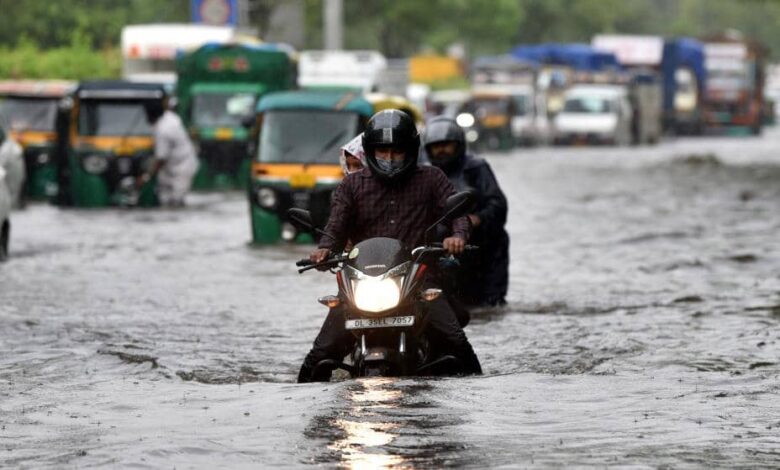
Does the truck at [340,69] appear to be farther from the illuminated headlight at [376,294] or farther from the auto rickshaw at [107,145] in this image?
the illuminated headlight at [376,294]

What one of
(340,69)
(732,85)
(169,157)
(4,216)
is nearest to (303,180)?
(4,216)

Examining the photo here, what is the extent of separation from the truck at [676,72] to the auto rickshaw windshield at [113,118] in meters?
46.2

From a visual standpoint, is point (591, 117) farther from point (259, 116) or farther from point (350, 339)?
point (350, 339)

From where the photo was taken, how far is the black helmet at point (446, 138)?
1423cm

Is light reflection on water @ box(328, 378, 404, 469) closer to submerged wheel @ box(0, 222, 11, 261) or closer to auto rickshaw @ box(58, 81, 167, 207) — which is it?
submerged wheel @ box(0, 222, 11, 261)

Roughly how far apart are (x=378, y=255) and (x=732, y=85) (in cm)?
6717

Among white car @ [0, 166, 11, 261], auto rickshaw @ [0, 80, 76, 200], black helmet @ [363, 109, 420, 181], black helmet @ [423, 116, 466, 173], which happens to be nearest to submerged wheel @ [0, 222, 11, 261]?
white car @ [0, 166, 11, 261]

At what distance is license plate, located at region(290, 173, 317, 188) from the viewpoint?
2194cm

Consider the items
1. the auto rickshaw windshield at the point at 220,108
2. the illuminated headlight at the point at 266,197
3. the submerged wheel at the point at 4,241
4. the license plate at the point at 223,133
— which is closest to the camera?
the submerged wheel at the point at 4,241

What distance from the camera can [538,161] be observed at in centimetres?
4972

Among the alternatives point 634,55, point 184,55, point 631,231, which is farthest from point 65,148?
point 634,55

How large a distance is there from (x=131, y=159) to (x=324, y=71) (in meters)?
13.5

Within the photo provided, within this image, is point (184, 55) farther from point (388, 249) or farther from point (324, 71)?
point (388, 249)

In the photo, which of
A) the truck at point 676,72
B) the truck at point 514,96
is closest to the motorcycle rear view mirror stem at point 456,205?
the truck at point 514,96
